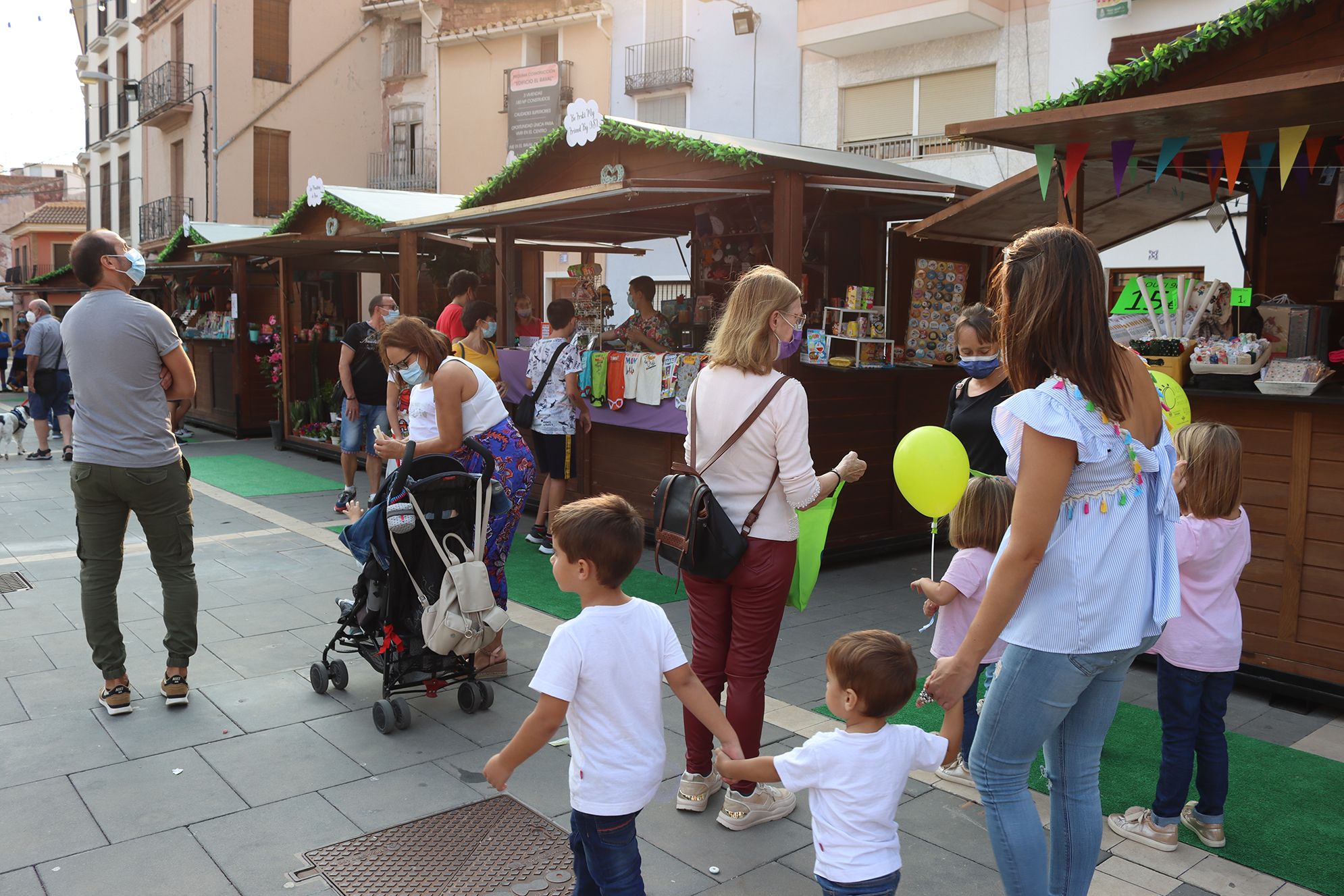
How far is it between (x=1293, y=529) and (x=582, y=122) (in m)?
5.33

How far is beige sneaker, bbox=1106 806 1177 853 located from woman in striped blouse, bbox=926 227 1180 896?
Answer: 1232 mm

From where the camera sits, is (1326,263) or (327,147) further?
(327,147)

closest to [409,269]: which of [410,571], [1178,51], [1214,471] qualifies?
[410,571]

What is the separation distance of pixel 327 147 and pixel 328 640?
81.7ft

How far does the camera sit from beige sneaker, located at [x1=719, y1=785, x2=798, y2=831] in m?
3.43

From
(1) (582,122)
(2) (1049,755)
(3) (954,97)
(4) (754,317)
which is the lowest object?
(2) (1049,755)

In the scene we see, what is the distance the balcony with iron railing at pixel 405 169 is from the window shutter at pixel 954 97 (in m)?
13.6

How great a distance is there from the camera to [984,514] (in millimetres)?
3504

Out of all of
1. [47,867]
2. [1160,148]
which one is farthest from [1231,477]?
[47,867]

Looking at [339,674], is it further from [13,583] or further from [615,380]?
[615,380]

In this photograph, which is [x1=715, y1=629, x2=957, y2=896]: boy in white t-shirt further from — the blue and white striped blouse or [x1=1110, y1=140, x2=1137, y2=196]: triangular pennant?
[x1=1110, y1=140, x2=1137, y2=196]: triangular pennant

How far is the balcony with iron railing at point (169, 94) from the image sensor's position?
87.0 feet

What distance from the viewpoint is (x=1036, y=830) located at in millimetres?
2355

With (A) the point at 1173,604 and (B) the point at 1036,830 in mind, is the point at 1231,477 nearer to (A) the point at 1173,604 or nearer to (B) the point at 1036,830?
(A) the point at 1173,604
